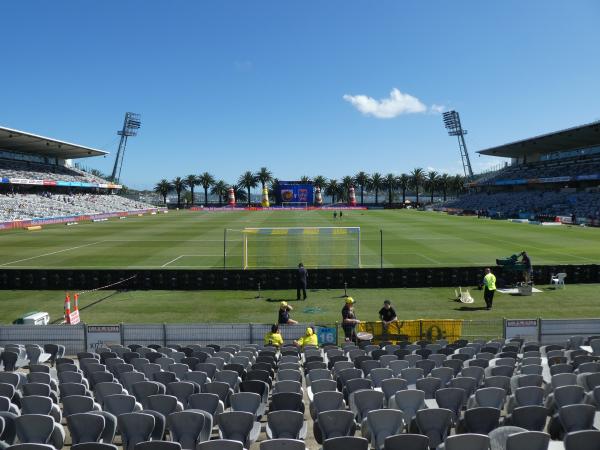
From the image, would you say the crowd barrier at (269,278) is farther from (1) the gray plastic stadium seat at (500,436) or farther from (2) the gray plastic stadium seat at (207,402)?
(1) the gray plastic stadium seat at (500,436)

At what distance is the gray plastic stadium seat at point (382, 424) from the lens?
6441 mm

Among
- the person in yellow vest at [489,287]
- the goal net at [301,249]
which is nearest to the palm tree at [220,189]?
the goal net at [301,249]

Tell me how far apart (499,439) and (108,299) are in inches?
842

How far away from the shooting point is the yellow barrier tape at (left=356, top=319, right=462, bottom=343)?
15875mm

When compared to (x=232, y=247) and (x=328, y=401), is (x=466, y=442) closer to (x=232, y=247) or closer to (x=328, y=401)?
(x=328, y=401)

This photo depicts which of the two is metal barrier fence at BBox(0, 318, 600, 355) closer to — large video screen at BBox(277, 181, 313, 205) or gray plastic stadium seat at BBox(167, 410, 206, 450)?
gray plastic stadium seat at BBox(167, 410, 206, 450)

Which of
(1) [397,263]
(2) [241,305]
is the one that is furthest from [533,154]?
(2) [241,305]

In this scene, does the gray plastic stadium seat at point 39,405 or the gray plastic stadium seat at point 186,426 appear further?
the gray plastic stadium seat at point 39,405

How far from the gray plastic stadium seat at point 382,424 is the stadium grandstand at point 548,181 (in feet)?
212

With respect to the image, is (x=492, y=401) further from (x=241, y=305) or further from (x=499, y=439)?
(x=241, y=305)

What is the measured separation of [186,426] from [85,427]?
1240 millimetres

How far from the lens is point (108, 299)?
78.9 feet

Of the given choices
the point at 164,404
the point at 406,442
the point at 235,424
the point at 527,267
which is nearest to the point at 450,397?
the point at 406,442

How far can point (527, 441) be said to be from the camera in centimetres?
534
